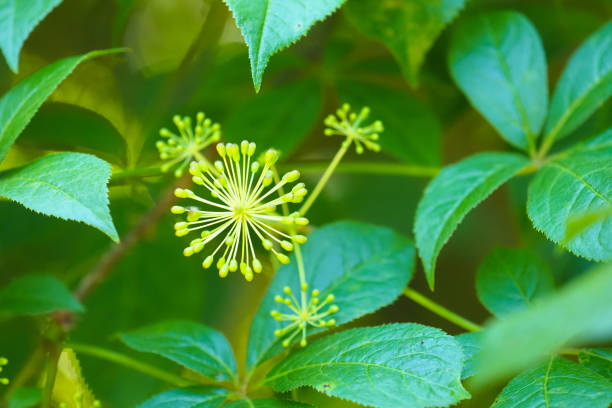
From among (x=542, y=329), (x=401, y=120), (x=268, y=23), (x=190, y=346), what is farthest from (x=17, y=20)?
(x=542, y=329)

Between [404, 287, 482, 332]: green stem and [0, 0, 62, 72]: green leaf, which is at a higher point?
[0, 0, 62, 72]: green leaf

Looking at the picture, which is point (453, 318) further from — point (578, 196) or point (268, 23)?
point (268, 23)

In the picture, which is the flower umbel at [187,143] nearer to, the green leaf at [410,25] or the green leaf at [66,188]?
the green leaf at [66,188]

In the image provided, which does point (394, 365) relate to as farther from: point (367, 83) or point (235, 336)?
point (235, 336)

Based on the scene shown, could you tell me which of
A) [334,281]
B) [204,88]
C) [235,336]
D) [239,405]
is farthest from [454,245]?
[239,405]

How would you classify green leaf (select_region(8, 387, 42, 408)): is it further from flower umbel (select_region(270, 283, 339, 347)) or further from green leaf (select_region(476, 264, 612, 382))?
green leaf (select_region(476, 264, 612, 382))

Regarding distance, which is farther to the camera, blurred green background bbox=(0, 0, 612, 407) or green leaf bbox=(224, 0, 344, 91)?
blurred green background bbox=(0, 0, 612, 407)

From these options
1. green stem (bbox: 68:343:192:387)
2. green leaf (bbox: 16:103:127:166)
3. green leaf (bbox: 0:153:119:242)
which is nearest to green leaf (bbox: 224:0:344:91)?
green leaf (bbox: 0:153:119:242)
